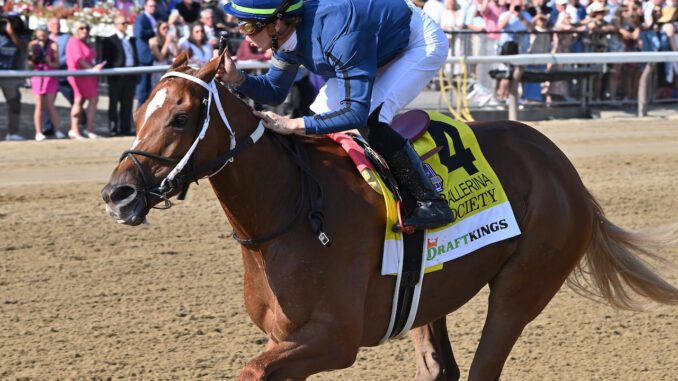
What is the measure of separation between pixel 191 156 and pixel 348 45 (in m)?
0.77

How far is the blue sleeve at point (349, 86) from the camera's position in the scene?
3688 millimetres

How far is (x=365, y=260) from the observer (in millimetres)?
3869

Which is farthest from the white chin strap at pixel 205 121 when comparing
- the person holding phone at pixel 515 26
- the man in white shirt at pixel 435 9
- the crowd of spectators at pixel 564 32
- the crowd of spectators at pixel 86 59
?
the man in white shirt at pixel 435 9

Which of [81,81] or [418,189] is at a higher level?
[418,189]

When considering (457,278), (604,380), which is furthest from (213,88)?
(604,380)

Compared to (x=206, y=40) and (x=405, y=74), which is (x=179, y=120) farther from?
(x=206, y=40)

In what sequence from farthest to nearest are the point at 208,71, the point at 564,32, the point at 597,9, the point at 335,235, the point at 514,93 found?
the point at 597,9, the point at 564,32, the point at 514,93, the point at 335,235, the point at 208,71

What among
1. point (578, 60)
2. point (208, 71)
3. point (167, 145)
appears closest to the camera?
point (167, 145)

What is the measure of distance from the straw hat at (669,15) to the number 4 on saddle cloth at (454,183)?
1260cm

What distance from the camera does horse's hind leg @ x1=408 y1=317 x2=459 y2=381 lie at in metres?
4.68

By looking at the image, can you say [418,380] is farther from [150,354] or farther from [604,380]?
[150,354]

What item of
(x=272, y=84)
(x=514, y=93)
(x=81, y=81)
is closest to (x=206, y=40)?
(x=81, y=81)

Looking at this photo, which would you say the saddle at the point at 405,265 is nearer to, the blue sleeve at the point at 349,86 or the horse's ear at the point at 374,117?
the horse's ear at the point at 374,117

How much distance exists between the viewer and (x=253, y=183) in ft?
12.3
